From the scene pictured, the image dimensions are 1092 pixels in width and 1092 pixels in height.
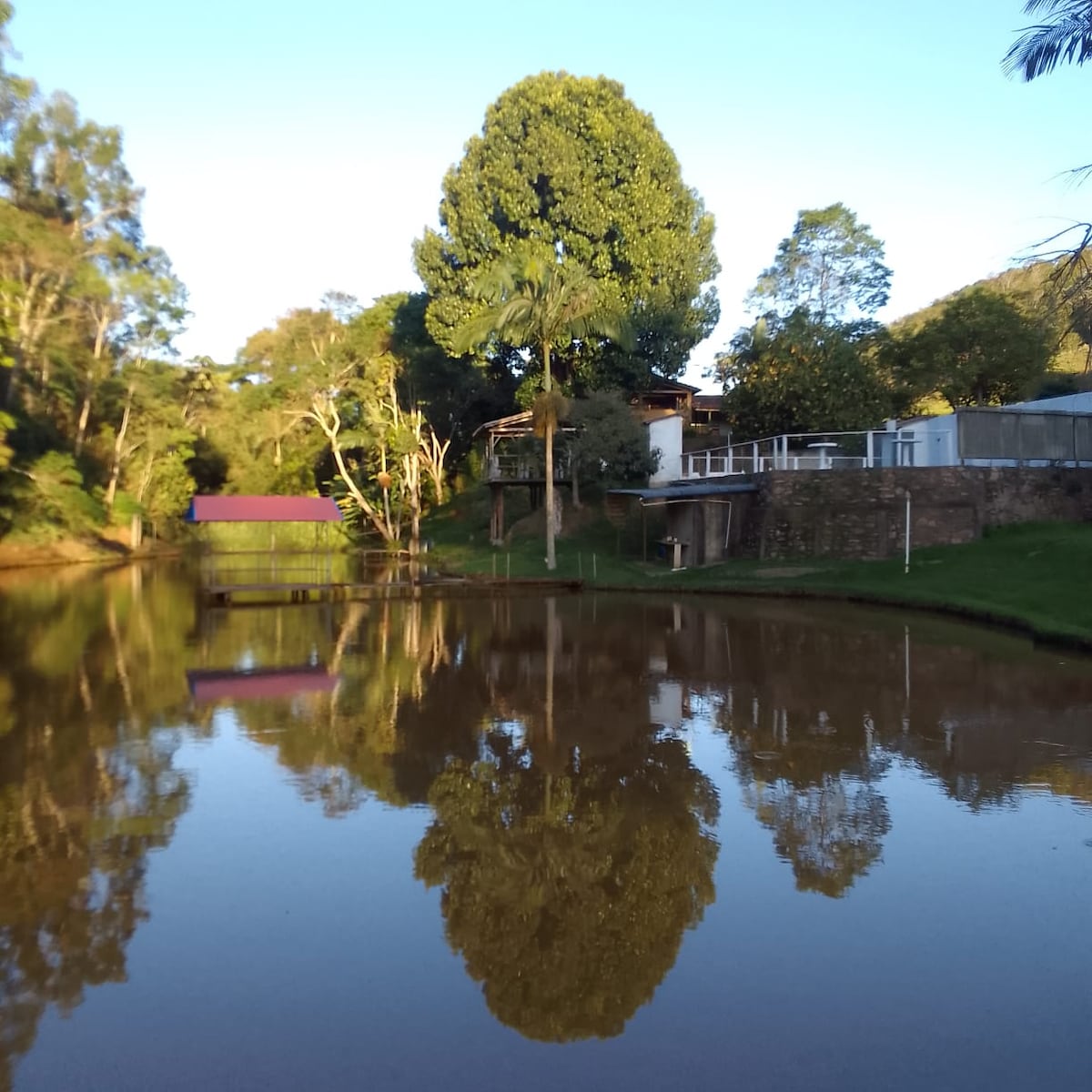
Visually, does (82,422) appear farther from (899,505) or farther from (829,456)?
(899,505)

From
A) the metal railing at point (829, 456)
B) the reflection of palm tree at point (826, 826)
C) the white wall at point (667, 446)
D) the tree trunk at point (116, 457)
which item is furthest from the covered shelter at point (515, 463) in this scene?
the reflection of palm tree at point (826, 826)

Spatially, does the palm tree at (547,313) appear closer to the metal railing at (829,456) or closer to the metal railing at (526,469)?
the metal railing at (829,456)

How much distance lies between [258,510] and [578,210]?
66.9 feet

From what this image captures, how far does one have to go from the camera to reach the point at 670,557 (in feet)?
119

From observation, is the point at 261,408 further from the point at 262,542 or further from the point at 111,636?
the point at 111,636

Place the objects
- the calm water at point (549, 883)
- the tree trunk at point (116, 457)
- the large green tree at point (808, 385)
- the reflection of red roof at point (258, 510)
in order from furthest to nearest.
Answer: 1. the tree trunk at point (116, 457)
2. the large green tree at point (808, 385)
3. the reflection of red roof at point (258, 510)
4. the calm water at point (549, 883)

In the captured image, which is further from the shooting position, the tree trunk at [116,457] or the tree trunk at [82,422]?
the tree trunk at [116,457]

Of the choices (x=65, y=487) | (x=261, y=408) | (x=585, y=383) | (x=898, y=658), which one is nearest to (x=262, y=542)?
(x=261, y=408)

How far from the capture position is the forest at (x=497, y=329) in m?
39.4

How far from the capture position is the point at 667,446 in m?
43.0

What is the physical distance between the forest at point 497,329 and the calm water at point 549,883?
21368 millimetres

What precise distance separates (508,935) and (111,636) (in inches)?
677

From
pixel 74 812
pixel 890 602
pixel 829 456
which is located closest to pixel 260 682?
pixel 74 812

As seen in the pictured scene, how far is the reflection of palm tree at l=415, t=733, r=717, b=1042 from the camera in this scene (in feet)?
18.9
